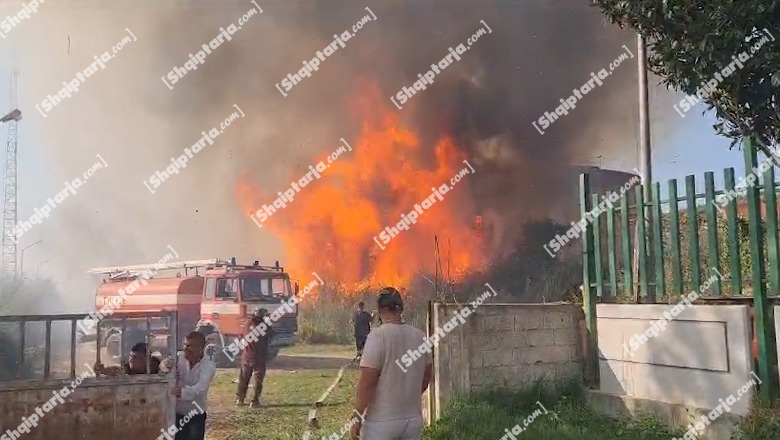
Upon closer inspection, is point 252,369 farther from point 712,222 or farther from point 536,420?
point 712,222

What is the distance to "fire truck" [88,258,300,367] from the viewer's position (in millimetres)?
13352

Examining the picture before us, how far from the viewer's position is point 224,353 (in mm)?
13625

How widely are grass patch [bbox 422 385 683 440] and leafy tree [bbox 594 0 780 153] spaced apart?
2.94 m

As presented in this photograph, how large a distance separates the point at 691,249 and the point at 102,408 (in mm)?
5484

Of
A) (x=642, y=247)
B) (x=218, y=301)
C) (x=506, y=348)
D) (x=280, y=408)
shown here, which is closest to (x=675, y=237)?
(x=642, y=247)

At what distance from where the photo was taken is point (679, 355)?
625 centimetres

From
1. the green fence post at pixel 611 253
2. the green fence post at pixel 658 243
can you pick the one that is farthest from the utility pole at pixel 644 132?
the green fence post at pixel 658 243

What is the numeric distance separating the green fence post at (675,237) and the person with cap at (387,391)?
161 inches

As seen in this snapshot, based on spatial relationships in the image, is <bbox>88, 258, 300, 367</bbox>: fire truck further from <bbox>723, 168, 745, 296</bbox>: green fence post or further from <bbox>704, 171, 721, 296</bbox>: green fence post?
<bbox>723, 168, 745, 296</bbox>: green fence post

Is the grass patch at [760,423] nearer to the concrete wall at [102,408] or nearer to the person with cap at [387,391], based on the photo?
the person with cap at [387,391]

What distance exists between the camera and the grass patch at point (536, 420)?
20.0 ft

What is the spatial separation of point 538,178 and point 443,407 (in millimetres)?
14094

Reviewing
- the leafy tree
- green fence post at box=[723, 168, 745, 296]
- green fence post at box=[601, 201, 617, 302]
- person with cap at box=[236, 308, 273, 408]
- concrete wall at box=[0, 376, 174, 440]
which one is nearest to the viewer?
concrete wall at box=[0, 376, 174, 440]

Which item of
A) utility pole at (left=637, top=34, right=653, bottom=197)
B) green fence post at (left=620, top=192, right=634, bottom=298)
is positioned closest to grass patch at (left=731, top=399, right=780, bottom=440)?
green fence post at (left=620, top=192, right=634, bottom=298)
